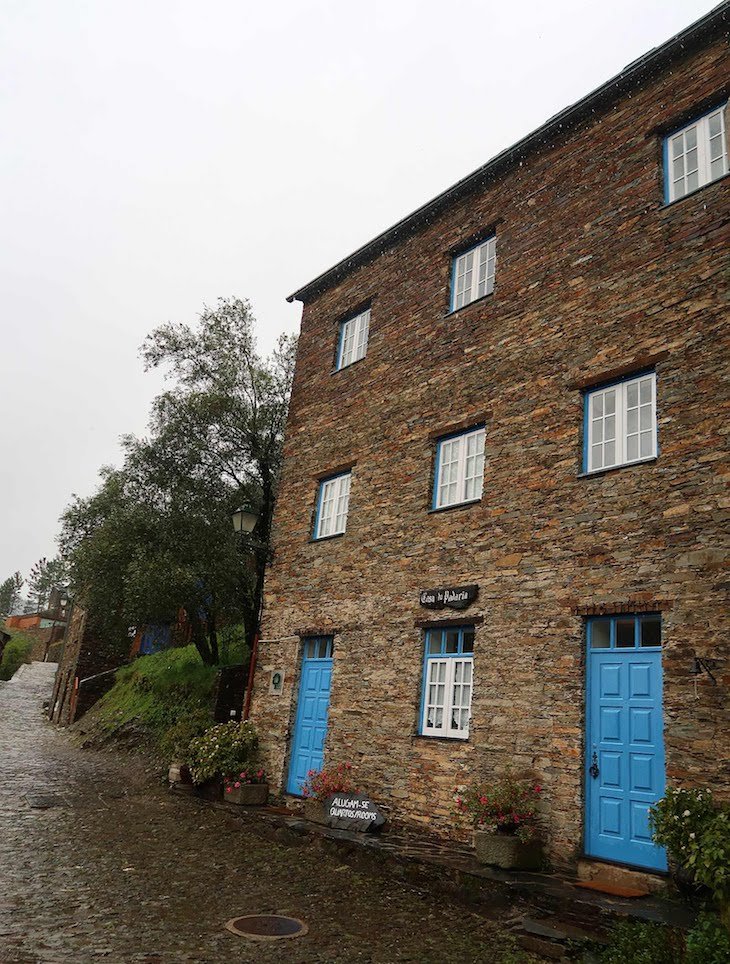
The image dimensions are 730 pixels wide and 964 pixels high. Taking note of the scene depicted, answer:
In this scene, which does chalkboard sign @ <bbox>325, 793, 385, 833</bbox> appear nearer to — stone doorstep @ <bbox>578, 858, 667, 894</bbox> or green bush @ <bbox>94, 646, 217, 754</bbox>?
stone doorstep @ <bbox>578, 858, 667, 894</bbox>

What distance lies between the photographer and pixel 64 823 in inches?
440

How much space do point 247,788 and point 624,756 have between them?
699 cm

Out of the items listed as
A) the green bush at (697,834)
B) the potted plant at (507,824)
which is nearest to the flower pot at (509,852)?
the potted plant at (507,824)

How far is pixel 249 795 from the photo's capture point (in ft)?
41.0

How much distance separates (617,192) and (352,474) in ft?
20.6

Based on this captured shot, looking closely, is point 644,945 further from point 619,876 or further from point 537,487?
point 537,487

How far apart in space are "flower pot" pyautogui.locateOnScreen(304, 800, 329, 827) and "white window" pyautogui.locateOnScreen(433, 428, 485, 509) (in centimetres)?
483

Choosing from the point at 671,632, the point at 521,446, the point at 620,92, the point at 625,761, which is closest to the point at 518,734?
the point at 625,761

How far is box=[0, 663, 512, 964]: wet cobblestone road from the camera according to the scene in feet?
19.8

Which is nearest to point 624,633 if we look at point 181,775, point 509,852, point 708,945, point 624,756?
point 624,756

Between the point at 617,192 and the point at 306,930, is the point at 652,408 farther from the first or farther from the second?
the point at 306,930

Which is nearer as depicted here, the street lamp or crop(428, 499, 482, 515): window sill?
crop(428, 499, 482, 515): window sill

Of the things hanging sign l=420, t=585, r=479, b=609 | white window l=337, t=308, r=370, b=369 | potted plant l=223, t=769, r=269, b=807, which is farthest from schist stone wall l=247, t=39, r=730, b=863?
white window l=337, t=308, r=370, b=369

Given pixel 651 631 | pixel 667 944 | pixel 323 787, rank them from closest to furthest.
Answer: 1. pixel 667 944
2. pixel 651 631
3. pixel 323 787
